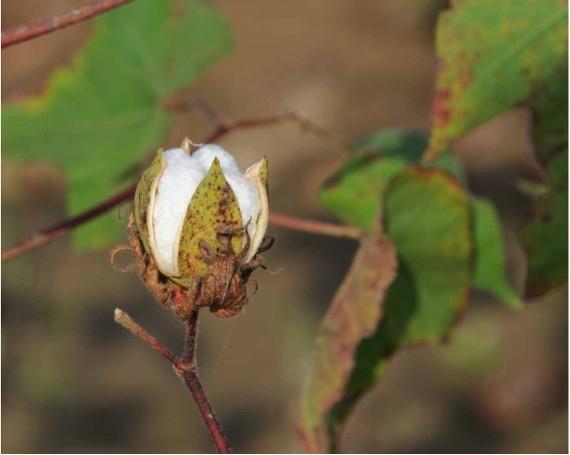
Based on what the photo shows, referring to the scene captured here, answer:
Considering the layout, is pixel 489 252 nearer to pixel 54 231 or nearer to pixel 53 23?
pixel 54 231

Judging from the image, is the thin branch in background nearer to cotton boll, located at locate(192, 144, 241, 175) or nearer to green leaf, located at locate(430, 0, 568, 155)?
green leaf, located at locate(430, 0, 568, 155)

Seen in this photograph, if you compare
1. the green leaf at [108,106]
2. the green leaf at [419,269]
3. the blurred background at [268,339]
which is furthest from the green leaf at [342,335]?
the blurred background at [268,339]

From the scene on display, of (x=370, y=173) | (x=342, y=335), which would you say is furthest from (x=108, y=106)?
(x=342, y=335)

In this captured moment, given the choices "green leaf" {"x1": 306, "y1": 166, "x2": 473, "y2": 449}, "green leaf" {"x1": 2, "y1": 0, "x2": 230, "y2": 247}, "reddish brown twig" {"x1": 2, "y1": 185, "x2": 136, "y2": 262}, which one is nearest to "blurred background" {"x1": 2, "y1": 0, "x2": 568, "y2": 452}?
"green leaf" {"x1": 2, "y1": 0, "x2": 230, "y2": 247}

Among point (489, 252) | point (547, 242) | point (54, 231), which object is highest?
point (54, 231)

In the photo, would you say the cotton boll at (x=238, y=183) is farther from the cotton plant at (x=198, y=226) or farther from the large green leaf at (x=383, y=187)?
the large green leaf at (x=383, y=187)

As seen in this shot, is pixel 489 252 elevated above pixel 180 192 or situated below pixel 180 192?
below

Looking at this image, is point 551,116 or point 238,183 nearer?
point 238,183
